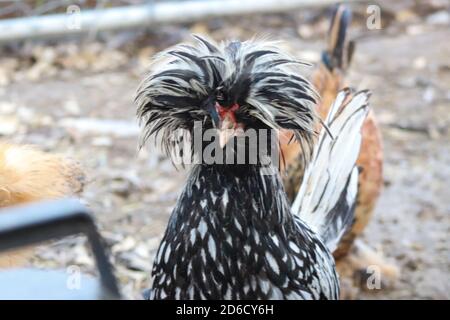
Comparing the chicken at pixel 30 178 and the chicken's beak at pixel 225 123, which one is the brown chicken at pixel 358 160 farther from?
the chicken's beak at pixel 225 123

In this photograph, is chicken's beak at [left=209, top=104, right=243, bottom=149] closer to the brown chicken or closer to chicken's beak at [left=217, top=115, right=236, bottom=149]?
chicken's beak at [left=217, top=115, right=236, bottom=149]

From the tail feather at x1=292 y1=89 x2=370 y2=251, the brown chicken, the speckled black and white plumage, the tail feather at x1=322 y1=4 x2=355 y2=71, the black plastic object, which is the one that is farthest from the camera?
the tail feather at x1=322 y1=4 x2=355 y2=71

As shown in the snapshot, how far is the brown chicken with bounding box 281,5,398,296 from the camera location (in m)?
3.07

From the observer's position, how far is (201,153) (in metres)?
2.07

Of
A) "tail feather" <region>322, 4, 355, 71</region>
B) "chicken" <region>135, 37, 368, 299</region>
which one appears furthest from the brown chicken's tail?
"tail feather" <region>322, 4, 355, 71</region>

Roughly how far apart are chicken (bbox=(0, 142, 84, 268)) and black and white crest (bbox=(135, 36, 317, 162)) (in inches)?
20.3

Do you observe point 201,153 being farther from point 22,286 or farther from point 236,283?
point 22,286

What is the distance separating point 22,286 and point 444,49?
4789mm

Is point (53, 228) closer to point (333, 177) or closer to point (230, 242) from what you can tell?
point (230, 242)

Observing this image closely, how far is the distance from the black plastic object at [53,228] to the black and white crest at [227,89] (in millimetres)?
664

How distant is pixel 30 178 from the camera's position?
245 centimetres

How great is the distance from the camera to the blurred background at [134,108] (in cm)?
355

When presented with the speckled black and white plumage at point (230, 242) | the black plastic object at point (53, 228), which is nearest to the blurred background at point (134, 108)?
the speckled black and white plumage at point (230, 242)

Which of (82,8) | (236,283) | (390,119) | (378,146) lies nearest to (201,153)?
(236,283)
